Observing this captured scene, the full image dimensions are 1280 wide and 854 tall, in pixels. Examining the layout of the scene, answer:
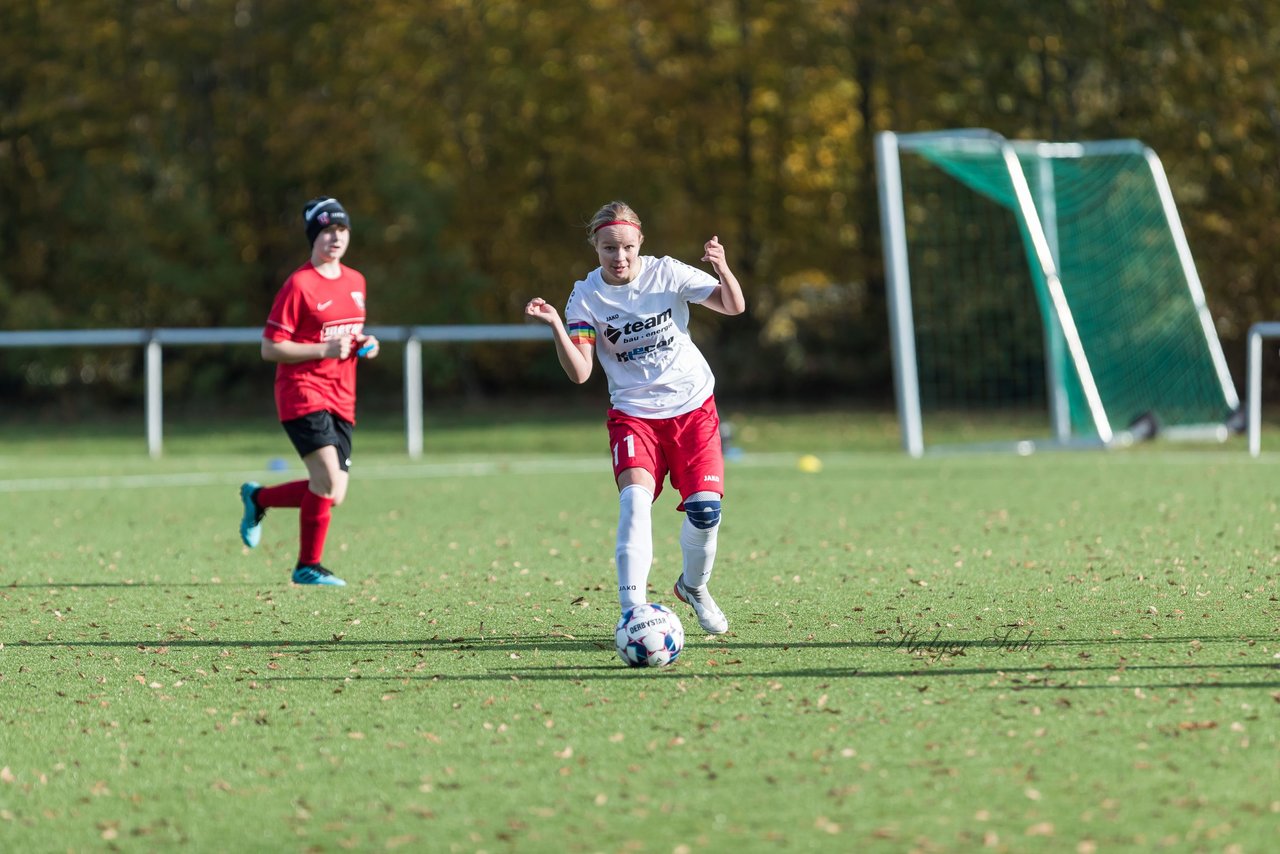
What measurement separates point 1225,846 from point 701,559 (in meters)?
3.10

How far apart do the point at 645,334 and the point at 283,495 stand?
3330 mm

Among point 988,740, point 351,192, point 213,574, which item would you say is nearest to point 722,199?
point 351,192

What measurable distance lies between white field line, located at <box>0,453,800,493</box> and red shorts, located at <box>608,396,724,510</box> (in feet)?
29.8

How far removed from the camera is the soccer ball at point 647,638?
6.01 m

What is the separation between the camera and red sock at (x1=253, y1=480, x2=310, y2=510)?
913cm

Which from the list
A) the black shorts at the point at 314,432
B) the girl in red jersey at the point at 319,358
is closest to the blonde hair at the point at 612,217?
the girl in red jersey at the point at 319,358

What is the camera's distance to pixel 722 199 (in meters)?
28.5

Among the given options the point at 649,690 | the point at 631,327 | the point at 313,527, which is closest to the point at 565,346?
the point at 631,327

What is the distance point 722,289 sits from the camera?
21.8ft

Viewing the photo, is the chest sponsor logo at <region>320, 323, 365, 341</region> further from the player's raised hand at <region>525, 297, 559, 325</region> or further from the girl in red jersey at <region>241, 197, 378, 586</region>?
the player's raised hand at <region>525, 297, 559, 325</region>

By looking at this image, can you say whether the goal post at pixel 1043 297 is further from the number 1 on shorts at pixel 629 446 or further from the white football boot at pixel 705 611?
the number 1 on shorts at pixel 629 446

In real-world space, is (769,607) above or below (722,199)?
below

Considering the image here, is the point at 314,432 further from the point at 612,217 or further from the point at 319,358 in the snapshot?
the point at 612,217

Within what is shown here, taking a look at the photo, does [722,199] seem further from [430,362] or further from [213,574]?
[213,574]
